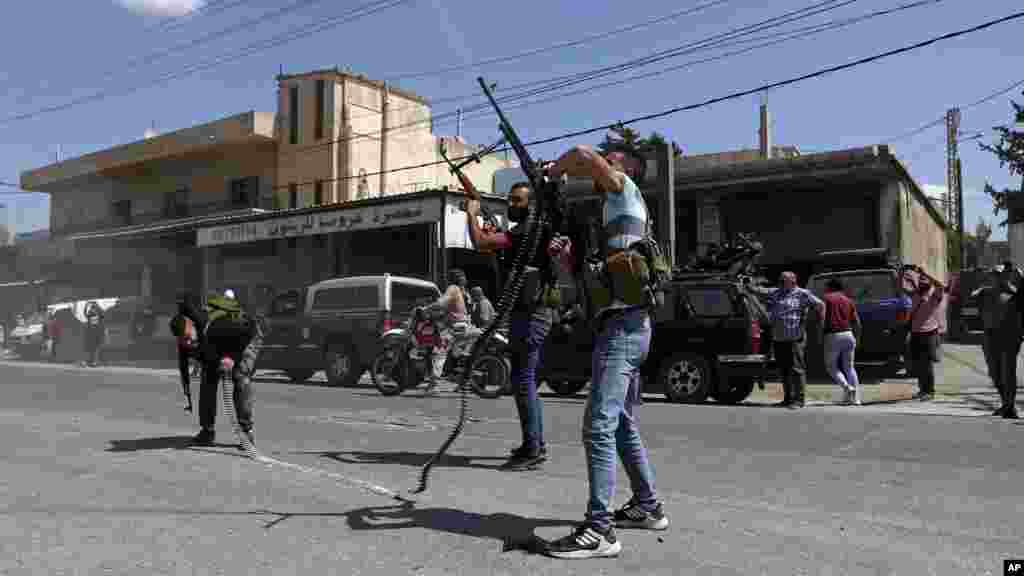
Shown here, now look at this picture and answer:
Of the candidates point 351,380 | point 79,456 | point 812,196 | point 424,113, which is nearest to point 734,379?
point 351,380

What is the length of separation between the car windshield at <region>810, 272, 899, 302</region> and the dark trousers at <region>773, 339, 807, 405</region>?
3929mm

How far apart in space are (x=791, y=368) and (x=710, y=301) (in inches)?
58.0

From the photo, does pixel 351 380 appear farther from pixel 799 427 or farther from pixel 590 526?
pixel 590 526

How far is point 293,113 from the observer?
1534 inches

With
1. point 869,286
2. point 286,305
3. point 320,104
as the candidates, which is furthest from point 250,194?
point 869,286

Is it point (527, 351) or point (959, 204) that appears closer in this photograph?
point (527, 351)

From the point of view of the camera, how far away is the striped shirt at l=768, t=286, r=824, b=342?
11.1m

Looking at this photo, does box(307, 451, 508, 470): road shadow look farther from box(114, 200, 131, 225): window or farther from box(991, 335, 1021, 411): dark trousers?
box(114, 200, 131, 225): window

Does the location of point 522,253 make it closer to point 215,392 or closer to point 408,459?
point 408,459

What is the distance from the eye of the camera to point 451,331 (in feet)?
43.0

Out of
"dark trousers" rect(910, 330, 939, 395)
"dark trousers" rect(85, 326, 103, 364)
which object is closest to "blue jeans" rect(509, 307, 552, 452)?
"dark trousers" rect(910, 330, 939, 395)

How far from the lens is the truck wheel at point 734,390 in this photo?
39.0 ft

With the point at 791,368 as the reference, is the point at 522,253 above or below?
above

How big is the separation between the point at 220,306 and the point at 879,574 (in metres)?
5.82
